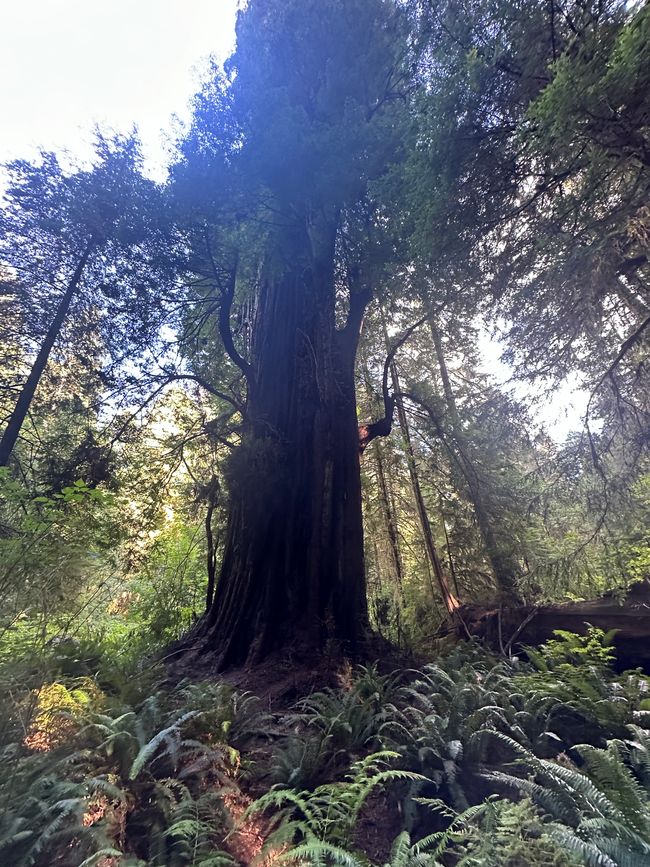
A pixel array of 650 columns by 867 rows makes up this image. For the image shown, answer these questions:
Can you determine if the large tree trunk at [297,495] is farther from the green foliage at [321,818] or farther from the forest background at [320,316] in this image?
the green foliage at [321,818]

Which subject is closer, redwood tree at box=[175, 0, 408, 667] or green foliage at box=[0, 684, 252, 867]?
green foliage at box=[0, 684, 252, 867]

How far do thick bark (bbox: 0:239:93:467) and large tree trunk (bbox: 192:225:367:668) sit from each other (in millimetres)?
2718

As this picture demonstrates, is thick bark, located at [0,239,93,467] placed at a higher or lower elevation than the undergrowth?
higher

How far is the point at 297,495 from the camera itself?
499cm

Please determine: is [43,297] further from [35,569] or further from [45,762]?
[45,762]

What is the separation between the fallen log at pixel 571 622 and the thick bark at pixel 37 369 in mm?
6771

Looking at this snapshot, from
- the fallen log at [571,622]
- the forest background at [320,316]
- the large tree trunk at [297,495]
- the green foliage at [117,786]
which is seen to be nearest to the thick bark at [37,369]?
the forest background at [320,316]

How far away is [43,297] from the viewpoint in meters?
6.26

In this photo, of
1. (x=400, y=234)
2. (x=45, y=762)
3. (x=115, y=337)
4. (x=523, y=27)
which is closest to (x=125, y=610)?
(x=115, y=337)

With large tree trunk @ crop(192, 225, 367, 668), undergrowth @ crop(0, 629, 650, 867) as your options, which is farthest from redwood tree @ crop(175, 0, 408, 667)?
undergrowth @ crop(0, 629, 650, 867)

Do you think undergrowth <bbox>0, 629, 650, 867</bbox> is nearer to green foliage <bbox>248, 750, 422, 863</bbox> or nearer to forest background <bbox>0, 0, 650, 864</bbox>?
green foliage <bbox>248, 750, 422, 863</bbox>

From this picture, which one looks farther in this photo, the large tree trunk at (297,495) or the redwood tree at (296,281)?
the redwood tree at (296,281)

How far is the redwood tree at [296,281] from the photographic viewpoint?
15.0ft

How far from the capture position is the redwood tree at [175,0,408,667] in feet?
15.0
